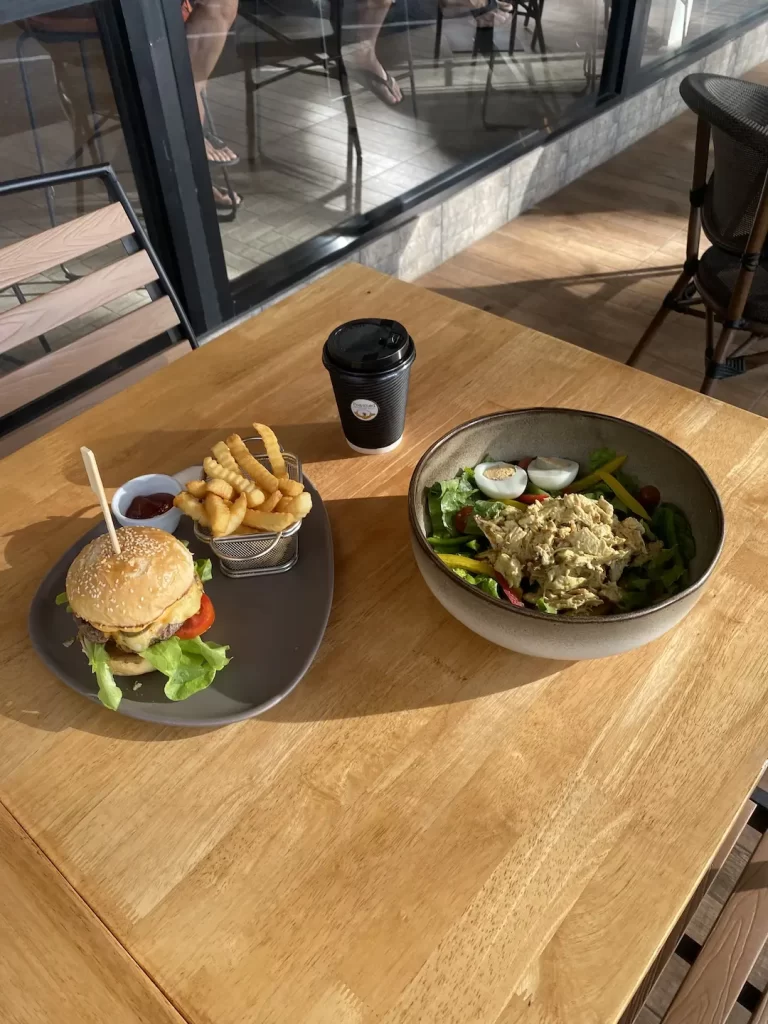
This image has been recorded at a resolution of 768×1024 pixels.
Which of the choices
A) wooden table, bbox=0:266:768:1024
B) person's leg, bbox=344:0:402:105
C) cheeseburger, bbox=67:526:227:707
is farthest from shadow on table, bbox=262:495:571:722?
person's leg, bbox=344:0:402:105

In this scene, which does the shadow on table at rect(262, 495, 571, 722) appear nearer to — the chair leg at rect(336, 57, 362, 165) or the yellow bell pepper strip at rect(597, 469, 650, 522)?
the yellow bell pepper strip at rect(597, 469, 650, 522)

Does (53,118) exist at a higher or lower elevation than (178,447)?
higher

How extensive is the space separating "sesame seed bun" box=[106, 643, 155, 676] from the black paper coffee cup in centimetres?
42

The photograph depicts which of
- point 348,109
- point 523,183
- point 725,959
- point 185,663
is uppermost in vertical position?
point 185,663

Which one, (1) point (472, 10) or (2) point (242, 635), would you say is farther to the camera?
(1) point (472, 10)

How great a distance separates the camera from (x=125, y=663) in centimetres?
82

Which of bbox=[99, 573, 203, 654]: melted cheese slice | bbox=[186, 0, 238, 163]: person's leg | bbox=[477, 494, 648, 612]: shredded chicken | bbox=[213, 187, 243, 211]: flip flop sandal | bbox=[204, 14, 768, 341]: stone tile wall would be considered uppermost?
bbox=[186, 0, 238, 163]: person's leg

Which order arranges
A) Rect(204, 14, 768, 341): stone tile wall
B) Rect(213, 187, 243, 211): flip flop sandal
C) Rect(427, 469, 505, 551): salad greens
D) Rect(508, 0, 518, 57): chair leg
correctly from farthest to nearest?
Rect(508, 0, 518, 57): chair leg → Rect(204, 14, 768, 341): stone tile wall → Rect(213, 187, 243, 211): flip flop sandal → Rect(427, 469, 505, 551): salad greens

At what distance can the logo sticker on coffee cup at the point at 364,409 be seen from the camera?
3.36ft

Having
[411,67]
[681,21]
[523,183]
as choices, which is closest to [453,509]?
[411,67]

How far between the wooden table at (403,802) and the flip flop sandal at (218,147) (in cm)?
152

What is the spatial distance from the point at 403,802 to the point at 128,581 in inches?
13.9

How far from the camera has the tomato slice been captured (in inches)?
33.3

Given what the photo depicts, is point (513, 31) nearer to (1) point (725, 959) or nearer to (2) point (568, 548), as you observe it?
(2) point (568, 548)
